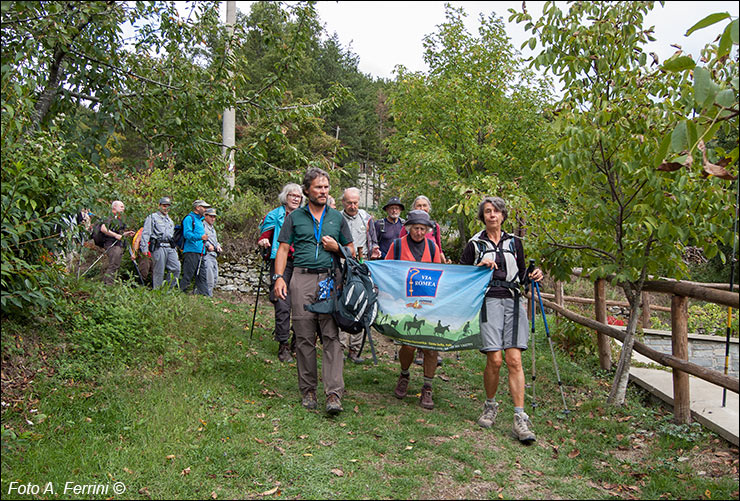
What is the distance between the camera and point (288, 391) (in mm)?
6016

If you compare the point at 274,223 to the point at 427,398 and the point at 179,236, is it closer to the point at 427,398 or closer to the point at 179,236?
the point at 427,398

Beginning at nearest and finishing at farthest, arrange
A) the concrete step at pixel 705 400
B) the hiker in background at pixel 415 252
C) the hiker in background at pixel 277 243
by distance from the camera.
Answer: the concrete step at pixel 705 400 → the hiker in background at pixel 415 252 → the hiker in background at pixel 277 243

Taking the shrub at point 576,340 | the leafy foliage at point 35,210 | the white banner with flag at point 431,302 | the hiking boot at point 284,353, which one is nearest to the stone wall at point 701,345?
the shrub at point 576,340

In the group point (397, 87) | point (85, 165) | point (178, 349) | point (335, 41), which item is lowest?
point (178, 349)

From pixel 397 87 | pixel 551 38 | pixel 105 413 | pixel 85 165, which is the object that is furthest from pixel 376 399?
pixel 397 87

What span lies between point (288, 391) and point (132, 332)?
1.76 meters

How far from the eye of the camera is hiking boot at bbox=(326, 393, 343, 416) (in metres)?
5.21

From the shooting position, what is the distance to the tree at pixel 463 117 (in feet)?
54.6

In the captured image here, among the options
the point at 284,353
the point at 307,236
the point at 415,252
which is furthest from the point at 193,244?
the point at 415,252

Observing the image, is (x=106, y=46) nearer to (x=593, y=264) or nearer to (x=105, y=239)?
(x=105, y=239)

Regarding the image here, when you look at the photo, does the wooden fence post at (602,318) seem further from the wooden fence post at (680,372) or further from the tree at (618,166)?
the wooden fence post at (680,372)

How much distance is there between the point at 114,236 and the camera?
9.82 m

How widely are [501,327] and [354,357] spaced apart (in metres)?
2.85

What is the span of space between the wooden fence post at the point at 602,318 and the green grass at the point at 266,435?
121 centimetres
